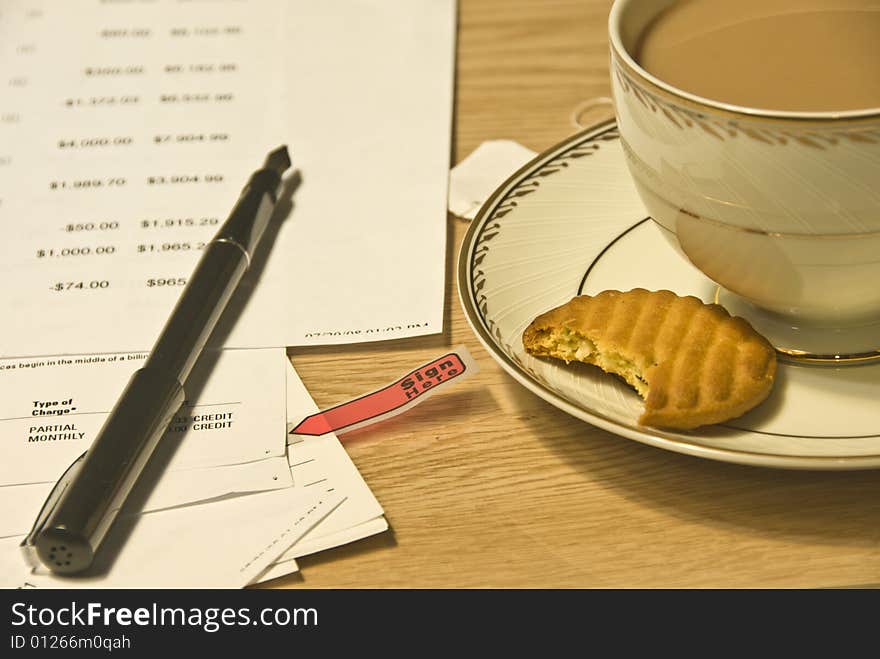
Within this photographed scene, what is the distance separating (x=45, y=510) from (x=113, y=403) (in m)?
0.09

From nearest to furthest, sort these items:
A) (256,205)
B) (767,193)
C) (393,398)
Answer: (767,193)
(393,398)
(256,205)

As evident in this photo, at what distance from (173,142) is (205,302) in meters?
0.29

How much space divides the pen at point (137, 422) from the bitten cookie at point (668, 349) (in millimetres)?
205

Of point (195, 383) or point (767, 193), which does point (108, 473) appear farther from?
point (767, 193)

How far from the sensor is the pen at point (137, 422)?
0.48m

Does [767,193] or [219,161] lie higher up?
[767,193]

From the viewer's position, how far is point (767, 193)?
0.49 m

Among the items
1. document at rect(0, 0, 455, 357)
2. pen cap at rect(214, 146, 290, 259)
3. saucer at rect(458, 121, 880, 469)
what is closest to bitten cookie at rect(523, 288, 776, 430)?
saucer at rect(458, 121, 880, 469)

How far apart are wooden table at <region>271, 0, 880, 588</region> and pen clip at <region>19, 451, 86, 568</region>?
0.41 feet

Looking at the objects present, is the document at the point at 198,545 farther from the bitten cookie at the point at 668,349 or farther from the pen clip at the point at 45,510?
the bitten cookie at the point at 668,349

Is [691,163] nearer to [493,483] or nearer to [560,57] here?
[493,483]

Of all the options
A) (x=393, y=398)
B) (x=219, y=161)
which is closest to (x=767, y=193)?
(x=393, y=398)

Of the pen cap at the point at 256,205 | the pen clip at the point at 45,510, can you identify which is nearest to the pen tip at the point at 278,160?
the pen cap at the point at 256,205
